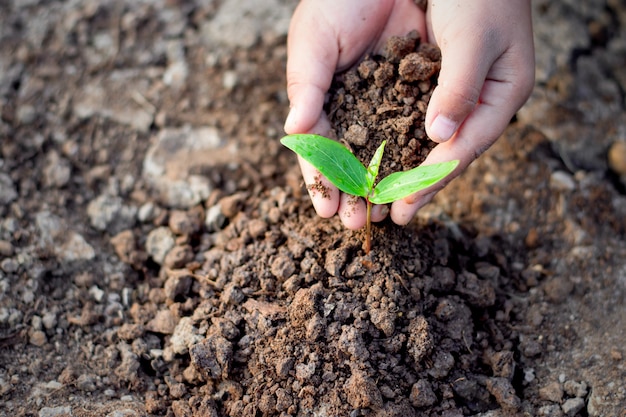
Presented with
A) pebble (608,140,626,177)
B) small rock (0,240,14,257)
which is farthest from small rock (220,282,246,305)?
pebble (608,140,626,177)

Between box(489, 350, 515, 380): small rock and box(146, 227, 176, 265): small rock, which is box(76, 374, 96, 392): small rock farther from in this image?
box(489, 350, 515, 380): small rock

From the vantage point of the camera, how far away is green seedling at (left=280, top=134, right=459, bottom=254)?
190 centimetres

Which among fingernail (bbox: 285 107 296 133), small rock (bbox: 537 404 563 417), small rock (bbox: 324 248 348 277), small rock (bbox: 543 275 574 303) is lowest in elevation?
small rock (bbox: 537 404 563 417)

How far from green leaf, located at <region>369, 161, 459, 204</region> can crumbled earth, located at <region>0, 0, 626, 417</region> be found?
0.93 feet

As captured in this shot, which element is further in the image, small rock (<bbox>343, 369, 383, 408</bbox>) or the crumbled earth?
the crumbled earth

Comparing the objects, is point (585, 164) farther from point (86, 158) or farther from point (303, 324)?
point (86, 158)

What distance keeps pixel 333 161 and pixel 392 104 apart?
0.44 m

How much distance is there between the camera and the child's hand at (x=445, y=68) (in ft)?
6.73

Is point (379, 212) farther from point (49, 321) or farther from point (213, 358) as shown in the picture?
point (49, 321)

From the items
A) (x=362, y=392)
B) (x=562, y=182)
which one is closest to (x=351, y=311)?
(x=362, y=392)

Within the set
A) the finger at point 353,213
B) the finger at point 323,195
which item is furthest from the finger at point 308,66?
the finger at point 353,213

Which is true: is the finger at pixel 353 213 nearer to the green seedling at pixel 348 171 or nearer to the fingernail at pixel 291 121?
the green seedling at pixel 348 171

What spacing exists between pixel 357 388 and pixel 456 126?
39.0 inches

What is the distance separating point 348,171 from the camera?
1.98 metres
